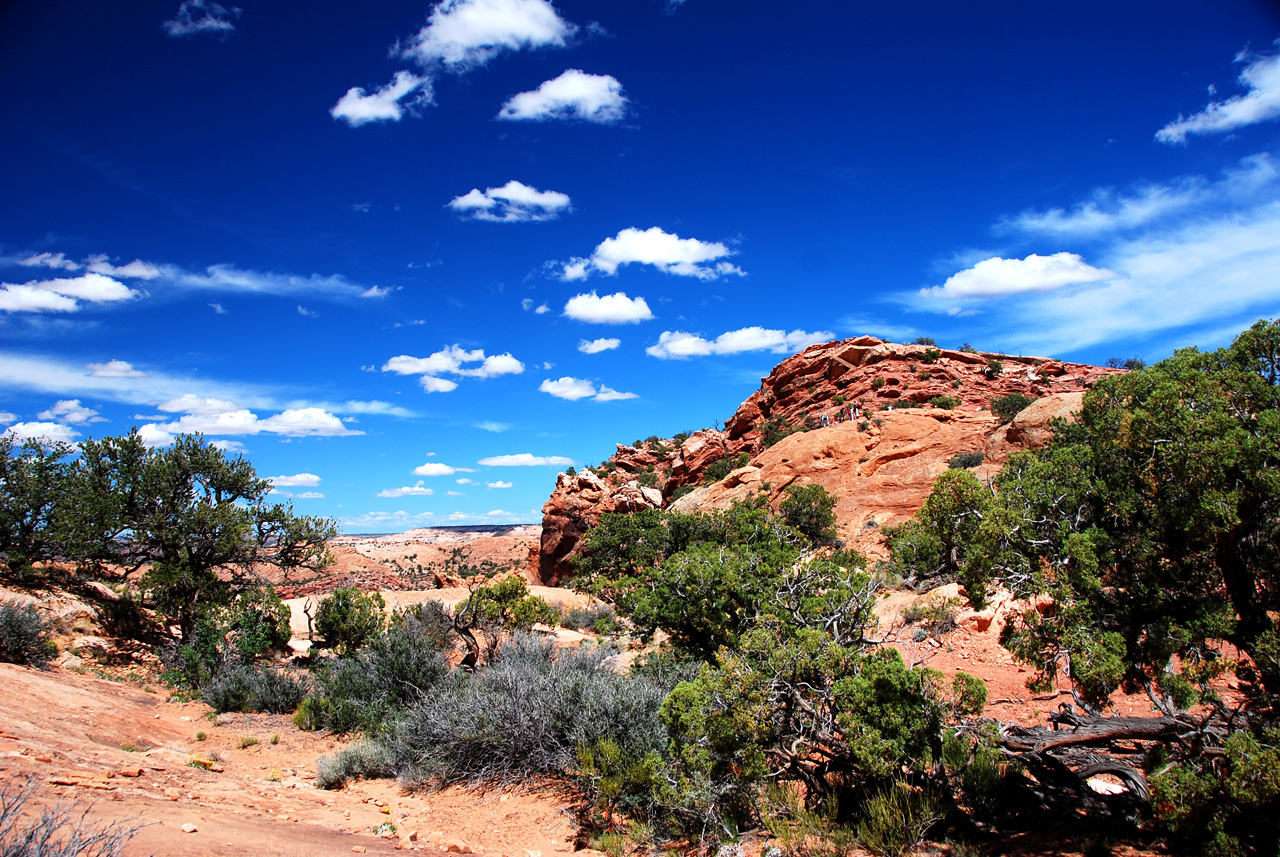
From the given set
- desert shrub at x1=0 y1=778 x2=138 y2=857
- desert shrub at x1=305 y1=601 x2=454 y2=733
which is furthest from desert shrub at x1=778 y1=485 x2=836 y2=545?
desert shrub at x1=0 y1=778 x2=138 y2=857

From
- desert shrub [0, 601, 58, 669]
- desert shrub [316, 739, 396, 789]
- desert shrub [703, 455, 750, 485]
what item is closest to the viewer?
desert shrub [316, 739, 396, 789]

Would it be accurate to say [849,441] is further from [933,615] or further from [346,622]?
[346,622]

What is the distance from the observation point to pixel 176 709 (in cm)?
1196

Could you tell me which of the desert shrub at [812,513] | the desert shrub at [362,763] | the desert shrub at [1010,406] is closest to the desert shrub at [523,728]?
the desert shrub at [362,763]

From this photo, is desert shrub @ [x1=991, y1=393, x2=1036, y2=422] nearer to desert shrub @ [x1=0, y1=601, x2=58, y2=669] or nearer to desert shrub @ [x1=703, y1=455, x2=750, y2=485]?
desert shrub @ [x1=703, y1=455, x2=750, y2=485]

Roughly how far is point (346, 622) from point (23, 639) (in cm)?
624

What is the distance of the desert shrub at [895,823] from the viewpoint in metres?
5.64

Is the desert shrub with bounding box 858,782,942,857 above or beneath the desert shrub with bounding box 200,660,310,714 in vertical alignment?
above

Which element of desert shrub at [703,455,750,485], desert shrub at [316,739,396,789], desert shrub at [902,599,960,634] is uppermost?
desert shrub at [703,455,750,485]

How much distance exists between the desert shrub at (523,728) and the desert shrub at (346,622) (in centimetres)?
716

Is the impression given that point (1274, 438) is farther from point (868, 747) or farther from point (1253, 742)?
point (868, 747)

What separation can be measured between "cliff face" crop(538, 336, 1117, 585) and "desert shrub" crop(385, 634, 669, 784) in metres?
14.9

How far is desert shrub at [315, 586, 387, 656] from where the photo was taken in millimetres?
16078

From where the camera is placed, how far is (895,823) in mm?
5703
